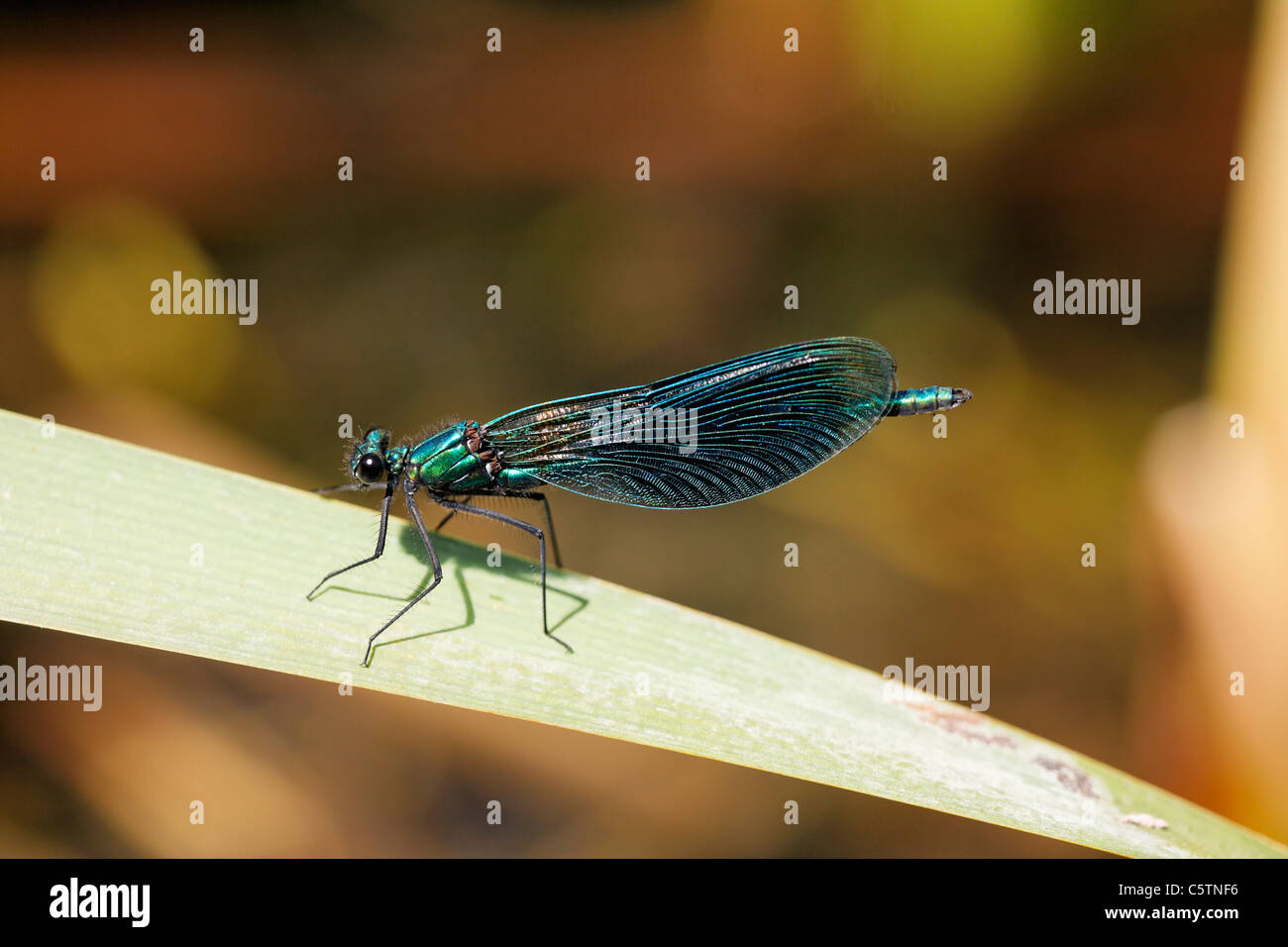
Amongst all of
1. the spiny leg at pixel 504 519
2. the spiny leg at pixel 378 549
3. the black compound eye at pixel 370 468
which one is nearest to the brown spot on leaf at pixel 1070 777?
the spiny leg at pixel 504 519

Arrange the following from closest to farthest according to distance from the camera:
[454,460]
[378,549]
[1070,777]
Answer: [1070,777]
[378,549]
[454,460]

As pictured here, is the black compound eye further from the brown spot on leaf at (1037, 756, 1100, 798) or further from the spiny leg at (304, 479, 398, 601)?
the brown spot on leaf at (1037, 756, 1100, 798)

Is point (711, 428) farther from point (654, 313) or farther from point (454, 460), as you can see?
point (654, 313)

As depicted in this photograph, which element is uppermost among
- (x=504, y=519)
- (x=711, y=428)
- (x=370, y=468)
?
(x=711, y=428)

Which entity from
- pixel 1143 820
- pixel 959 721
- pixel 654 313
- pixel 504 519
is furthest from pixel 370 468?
pixel 1143 820

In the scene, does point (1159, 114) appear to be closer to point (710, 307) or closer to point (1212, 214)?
point (1212, 214)

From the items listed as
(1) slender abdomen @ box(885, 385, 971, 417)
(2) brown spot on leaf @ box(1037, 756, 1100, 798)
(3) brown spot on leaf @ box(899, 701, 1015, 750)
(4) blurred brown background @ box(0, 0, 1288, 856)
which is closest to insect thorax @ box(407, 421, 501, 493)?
(4) blurred brown background @ box(0, 0, 1288, 856)

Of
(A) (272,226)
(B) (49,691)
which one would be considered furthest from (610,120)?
(B) (49,691)

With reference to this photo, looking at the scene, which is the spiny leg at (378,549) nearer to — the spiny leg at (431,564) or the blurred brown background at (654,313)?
the spiny leg at (431,564)
